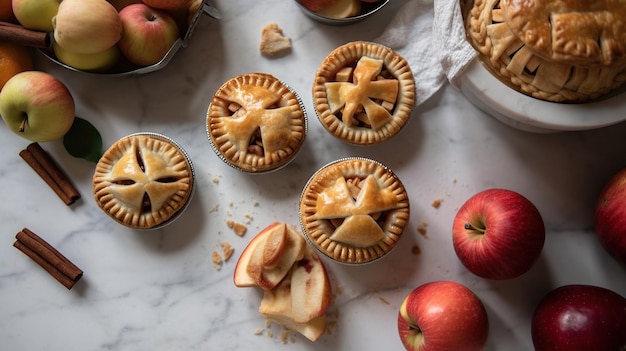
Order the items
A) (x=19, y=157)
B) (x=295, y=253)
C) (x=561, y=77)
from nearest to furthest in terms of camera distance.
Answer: (x=561, y=77) → (x=295, y=253) → (x=19, y=157)

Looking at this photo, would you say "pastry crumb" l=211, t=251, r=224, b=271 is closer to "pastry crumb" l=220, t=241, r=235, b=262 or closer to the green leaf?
"pastry crumb" l=220, t=241, r=235, b=262

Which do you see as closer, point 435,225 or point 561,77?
point 561,77

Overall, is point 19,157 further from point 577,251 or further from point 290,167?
point 577,251

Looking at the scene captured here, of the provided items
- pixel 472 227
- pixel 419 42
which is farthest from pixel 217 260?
pixel 419 42

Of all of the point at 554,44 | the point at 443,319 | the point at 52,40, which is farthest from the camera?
the point at 52,40

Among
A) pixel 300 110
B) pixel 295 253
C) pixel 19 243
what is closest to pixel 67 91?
pixel 19 243

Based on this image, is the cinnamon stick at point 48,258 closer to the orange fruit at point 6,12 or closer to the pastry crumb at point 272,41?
the orange fruit at point 6,12

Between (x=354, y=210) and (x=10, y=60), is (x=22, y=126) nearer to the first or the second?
(x=10, y=60)
